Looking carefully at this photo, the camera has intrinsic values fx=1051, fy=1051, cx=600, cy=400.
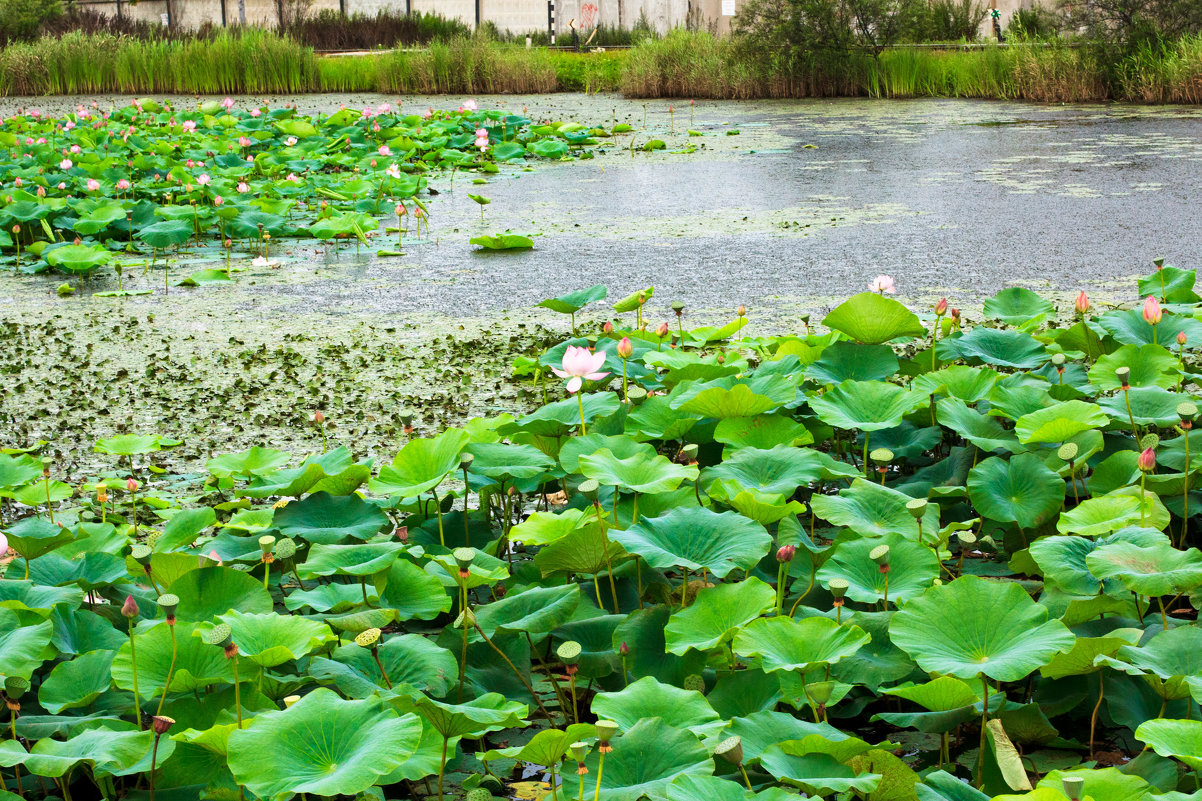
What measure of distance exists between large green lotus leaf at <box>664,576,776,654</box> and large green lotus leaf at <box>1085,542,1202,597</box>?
0.32 meters

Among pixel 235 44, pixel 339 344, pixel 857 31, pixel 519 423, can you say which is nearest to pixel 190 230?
pixel 339 344

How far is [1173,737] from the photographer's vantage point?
0.80 m

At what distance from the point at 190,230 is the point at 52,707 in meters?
2.68

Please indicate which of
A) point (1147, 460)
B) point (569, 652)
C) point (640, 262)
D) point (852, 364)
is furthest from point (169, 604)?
point (640, 262)

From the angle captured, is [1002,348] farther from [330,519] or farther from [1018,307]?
[330,519]

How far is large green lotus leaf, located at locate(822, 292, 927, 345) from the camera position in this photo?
64.1 inches

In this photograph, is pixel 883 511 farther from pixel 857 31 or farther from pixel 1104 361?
pixel 857 31

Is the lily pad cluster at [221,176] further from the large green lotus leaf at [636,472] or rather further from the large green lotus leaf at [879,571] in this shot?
the large green lotus leaf at [879,571]

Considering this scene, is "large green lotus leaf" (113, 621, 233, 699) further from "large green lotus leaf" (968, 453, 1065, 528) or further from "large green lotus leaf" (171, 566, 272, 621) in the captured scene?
"large green lotus leaf" (968, 453, 1065, 528)

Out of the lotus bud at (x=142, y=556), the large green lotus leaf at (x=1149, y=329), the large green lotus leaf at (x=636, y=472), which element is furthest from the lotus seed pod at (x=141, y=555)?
the large green lotus leaf at (x=1149, y=329)

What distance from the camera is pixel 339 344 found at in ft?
7.89

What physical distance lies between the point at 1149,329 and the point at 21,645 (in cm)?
168

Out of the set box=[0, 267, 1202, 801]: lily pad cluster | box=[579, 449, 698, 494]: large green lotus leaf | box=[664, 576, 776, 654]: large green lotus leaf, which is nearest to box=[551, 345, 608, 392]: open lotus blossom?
box=[0, 267, 1202, 801]: lily pad cluster

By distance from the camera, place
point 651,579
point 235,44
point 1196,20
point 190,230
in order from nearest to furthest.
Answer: point 651,579 → point 190,230 → point 1196,20 → point 235,44
